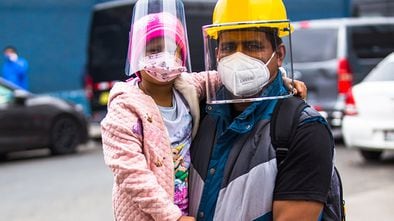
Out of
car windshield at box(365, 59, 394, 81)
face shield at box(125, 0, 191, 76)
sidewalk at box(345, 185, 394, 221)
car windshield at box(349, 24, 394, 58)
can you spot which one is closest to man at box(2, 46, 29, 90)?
car windshield at box(349, 24, 394, 58)

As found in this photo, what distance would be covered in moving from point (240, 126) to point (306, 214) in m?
0.31

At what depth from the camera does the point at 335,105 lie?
11.3 m

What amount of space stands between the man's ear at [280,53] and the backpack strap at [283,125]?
0.17 metres

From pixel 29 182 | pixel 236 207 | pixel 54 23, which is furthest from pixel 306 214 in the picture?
pixel 54 23

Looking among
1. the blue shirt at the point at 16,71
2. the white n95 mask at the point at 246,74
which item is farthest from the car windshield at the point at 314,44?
the white n95 mask at the point at 246,74

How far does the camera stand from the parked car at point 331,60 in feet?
37.2

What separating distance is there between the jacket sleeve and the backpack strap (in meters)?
0.35

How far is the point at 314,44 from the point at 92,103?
171 inches

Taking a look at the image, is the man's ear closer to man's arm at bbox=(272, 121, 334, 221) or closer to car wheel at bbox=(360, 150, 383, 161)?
man's arm at bbox=(272, 121, 334, 221)

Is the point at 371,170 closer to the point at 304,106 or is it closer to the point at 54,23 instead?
the point at 304,106

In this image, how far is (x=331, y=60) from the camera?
1145 cm

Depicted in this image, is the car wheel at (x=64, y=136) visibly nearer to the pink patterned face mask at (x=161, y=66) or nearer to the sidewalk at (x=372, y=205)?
the sidewalk at (x=372, y=205)

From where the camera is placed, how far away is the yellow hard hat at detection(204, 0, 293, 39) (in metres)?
Answer: 1.98

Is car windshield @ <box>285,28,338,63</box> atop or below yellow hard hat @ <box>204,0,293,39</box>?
below
